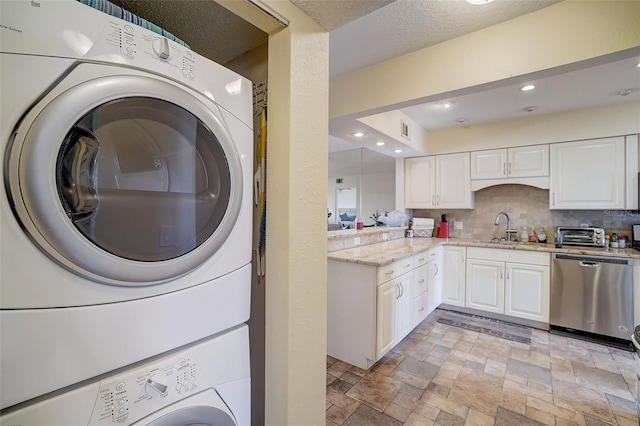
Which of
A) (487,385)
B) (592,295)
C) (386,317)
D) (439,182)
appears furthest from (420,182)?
(487,385)

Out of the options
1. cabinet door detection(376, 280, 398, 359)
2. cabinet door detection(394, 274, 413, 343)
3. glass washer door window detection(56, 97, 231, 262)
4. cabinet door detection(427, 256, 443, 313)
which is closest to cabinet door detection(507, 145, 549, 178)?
cabinet door detection(427, 256, 443, 313)

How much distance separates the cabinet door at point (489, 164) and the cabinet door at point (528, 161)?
0.22 feet

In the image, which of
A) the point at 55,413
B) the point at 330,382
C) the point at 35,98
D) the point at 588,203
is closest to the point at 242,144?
the point at 35,98

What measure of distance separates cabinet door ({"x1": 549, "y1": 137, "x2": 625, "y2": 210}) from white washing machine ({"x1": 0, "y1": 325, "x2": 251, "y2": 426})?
3.66m

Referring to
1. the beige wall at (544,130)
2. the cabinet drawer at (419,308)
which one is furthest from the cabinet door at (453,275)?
the beige wall at (544,130)

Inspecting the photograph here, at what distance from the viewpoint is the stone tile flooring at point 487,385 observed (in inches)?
66.2

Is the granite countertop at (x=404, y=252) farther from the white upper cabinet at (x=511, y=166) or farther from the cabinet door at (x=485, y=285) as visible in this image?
the white upper cabinet at (x=511, y=166)

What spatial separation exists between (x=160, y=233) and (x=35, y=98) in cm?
37

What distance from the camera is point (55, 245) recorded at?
55cm

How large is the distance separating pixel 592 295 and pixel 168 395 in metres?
3.62

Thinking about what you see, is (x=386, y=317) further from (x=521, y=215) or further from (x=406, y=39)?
(x=521, y=215)

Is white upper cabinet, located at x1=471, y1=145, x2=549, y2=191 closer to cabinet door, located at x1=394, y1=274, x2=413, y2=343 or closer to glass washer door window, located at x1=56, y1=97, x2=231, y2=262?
cabinet door, located at x1=394, y1=274, x2=413, y2=343

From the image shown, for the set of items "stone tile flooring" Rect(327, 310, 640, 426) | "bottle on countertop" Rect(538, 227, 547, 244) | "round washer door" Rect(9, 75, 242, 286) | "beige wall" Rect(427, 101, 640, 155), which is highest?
"beige wall" Rect(427, 101, 640, 155)

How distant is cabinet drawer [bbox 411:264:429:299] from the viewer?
270 centimetres
